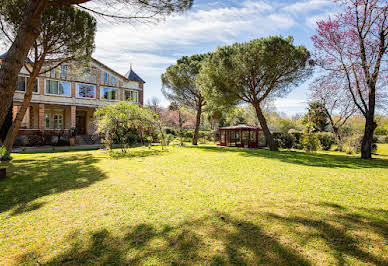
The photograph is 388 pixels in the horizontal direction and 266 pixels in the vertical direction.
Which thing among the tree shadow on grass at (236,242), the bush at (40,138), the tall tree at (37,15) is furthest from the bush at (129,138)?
the bush at (40,138)

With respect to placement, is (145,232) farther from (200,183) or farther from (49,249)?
(200,183)

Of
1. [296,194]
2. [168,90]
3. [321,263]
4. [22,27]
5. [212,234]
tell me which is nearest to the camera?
[321,263]

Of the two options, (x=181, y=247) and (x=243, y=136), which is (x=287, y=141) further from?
(x=181, y=247)

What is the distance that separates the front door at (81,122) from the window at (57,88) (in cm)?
299

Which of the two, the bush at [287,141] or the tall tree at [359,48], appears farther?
the bush at [287,141]

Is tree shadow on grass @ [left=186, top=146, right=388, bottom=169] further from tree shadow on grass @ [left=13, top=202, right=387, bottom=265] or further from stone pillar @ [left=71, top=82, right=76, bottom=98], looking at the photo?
stone pillar @ [left=71, top=82, right=76, bottom=98]

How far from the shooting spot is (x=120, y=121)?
36.4ft

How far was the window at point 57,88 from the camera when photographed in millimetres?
19578

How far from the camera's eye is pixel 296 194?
427 centimetres

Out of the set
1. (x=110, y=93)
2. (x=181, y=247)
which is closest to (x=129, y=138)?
(x=181, y=247)

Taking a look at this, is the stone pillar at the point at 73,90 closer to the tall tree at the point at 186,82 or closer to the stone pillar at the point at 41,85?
the stone pillar at the point at 41,85

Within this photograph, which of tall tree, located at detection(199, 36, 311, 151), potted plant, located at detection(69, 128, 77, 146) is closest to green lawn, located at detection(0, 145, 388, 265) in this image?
tall tree, located at detection(199, 36, 311, 151)

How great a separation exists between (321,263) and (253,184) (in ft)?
9.93

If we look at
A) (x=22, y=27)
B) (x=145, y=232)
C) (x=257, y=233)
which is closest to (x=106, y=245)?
(x=145, y=232)
